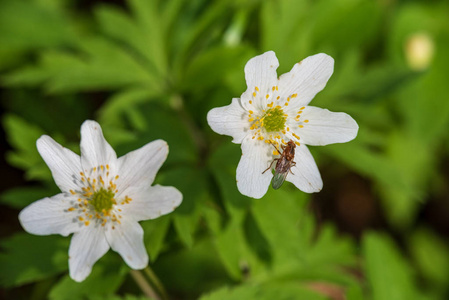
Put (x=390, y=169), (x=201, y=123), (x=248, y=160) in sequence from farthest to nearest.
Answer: (x=201, y=123), (x=390, y=169), (x=248, y=160)

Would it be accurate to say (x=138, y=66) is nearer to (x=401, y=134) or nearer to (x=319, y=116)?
(x=319, y=116)

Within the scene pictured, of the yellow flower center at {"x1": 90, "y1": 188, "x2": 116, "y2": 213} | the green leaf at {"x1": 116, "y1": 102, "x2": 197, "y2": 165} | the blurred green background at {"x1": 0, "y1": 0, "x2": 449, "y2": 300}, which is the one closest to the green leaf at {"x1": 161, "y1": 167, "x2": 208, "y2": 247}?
the blurred green background at {"x1": 0, "y1": 0, "x2": 449, "y2": 300}

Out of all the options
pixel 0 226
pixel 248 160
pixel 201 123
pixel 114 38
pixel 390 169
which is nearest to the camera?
pixel 248 160

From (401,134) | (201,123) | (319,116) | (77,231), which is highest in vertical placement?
(201,123)

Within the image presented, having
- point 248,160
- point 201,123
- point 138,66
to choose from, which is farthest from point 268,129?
point 138,66

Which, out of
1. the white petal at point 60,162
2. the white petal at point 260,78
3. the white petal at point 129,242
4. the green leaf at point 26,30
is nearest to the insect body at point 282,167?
the white petal at point 260,78

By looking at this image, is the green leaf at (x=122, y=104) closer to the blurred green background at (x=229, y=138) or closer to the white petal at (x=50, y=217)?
the blurred green background at (x=229, y=138)
